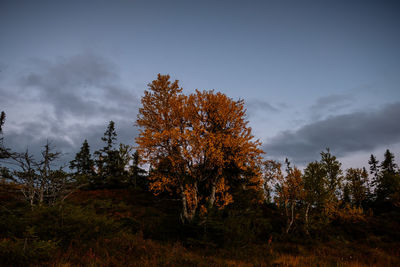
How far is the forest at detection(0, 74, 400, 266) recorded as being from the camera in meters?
6.88

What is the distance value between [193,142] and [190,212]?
463 centimetres

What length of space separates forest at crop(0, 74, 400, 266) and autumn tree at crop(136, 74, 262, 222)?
7 centimetres

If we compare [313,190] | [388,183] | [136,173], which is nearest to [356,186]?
[388,183]

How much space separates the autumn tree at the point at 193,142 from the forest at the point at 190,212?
2.9 inches

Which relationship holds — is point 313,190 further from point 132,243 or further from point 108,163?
point 108,163

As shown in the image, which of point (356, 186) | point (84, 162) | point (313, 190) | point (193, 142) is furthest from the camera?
point (84, 162)

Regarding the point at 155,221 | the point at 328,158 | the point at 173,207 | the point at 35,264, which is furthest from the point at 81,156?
the point at 328,158

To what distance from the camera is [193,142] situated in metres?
12.9

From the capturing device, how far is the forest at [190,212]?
6883 mm

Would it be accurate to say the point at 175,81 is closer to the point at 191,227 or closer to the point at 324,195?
the point at 191,227

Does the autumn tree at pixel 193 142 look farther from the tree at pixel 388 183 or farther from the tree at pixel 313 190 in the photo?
the tree at pixel 388 183

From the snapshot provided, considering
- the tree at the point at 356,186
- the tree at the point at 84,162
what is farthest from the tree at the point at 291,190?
the tree at the point at 84,162

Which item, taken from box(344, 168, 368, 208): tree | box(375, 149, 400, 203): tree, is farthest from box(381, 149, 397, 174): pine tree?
box(344, 168, 368, 208): tree

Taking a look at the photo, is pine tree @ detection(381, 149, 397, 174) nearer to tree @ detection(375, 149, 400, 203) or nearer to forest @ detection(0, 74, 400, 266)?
tree @ detection(375, 149, 400, 203)
